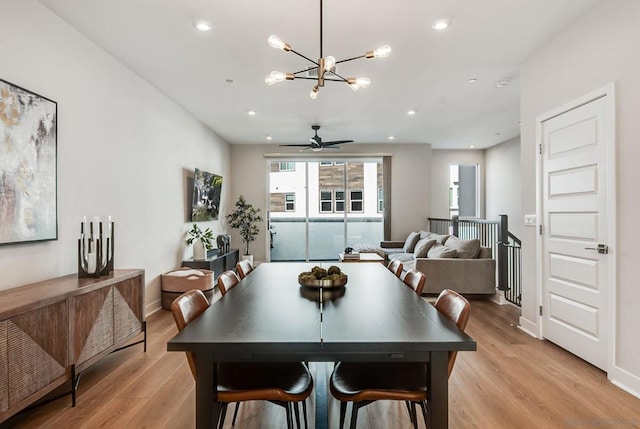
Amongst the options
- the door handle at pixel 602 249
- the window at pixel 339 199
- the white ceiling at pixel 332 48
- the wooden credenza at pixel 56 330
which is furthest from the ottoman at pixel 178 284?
the window at pixel 339 199

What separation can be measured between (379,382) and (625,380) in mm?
2078

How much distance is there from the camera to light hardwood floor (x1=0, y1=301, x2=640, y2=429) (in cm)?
208

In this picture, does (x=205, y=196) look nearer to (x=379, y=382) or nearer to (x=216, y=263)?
(x=216, y=263)

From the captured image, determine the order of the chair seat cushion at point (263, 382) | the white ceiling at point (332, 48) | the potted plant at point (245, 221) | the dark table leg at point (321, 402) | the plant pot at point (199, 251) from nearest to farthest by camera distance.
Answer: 1. the chair seat cushion at point (263, 382)
2. the dark table leg at point (321, 402)
3. the white ceiling at point (332, 48)
4. the plant pot at point (199, 251)
5. the potted plant at point (245, 221)

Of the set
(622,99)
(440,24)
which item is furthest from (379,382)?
(440,24)

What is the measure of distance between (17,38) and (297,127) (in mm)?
4520

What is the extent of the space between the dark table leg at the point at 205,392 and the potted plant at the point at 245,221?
6.27 m

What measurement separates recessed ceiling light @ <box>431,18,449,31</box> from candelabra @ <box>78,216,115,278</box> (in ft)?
10.6

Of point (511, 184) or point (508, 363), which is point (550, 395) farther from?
point (511, 184)

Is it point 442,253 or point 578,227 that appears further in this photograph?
point 442,253

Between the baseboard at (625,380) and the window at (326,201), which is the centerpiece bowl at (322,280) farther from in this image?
the window at (326,201)

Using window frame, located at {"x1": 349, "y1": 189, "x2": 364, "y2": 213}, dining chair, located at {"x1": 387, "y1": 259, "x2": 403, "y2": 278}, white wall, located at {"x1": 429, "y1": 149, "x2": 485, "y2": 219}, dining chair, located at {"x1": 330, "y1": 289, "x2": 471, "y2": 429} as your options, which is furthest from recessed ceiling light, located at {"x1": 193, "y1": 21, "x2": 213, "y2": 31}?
white wall, located at {"x1": 429, "y1": 149, "x2": 485, "y2": 219}

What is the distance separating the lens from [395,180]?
828 cm

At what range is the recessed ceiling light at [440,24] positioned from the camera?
115 inches
